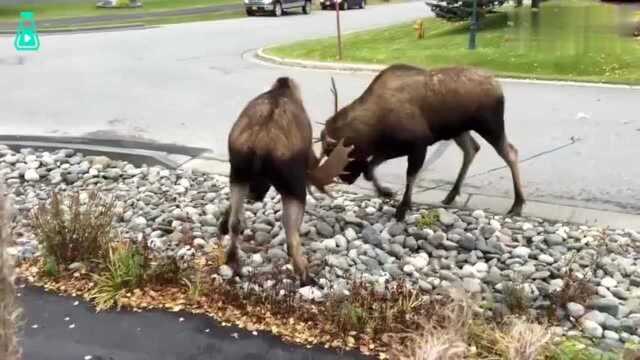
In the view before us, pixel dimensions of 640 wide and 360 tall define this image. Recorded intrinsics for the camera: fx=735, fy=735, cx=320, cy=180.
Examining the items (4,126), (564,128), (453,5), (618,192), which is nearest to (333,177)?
(618,192)

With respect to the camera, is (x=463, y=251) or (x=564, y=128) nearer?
(x=463, y=251)

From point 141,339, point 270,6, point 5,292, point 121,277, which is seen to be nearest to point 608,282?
point 141,339

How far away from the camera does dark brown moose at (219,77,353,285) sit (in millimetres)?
5020

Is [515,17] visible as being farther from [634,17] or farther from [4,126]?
[4,126]

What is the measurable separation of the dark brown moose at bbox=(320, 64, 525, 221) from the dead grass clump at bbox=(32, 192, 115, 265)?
1965mm

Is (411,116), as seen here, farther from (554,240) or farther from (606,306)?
(606,306)

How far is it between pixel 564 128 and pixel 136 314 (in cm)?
764

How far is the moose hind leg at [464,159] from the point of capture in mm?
7363

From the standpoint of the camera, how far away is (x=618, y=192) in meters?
7.76

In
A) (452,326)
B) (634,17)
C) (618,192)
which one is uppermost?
(634,17)

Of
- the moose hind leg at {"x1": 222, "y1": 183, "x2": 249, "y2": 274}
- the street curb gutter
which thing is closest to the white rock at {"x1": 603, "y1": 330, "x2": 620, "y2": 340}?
the street curb gutter

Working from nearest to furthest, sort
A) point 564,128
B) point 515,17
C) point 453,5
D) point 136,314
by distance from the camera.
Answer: point 136,314 < point 564,128 < point 515,17 < point 453,5

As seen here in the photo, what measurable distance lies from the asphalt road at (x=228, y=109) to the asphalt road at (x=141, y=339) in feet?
12.8

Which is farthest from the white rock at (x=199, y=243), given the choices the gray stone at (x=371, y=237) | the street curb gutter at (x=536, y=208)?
the street curb gutter at (x=536, y=208)
